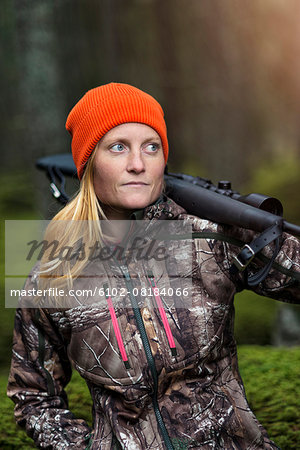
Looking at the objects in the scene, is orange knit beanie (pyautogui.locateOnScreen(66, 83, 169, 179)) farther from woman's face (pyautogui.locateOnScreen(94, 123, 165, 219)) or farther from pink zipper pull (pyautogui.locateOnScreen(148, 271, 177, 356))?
pink zipper pull (pyautogui.locateOnScreen(148, 271, 177, 356))

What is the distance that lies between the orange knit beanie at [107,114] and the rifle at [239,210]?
267 millimetres

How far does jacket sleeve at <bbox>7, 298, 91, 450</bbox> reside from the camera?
2.57 m

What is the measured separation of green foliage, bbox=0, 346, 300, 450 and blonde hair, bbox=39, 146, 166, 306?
5.11 feet

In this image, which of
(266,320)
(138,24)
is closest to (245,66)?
(138,24)

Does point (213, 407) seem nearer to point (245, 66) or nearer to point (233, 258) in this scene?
point (233, 258)

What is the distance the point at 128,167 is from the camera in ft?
7.75

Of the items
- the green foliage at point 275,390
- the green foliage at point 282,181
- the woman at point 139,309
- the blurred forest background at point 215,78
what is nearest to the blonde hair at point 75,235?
the woman at point 139,309

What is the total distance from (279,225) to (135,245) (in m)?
0.75

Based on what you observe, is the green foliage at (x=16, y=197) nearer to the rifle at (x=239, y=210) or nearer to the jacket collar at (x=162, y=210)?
the rifle at (x=239, y=210)

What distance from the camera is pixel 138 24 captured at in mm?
11281

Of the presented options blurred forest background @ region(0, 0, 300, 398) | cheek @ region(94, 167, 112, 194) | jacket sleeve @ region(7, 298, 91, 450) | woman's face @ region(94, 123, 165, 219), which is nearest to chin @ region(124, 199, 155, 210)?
woman's face @ region(94, 123, 165, 219)

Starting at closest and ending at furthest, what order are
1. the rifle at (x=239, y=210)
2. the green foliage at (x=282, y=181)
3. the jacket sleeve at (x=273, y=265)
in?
the rifle at (x=239, y=210) < the jacket sleeve at (x=273, y=265) < the green foliage at (x=282, y=181)

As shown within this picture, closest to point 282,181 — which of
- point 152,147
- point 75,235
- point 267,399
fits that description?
point 267,399

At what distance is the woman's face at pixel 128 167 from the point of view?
7.78 feet
